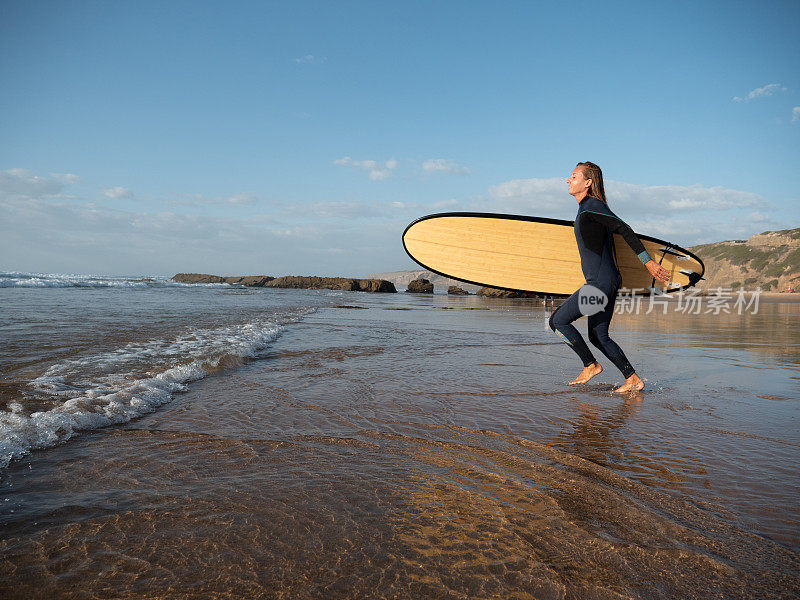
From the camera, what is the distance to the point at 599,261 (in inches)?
179

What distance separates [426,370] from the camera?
5281 mm

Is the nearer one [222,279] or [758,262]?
[758,262]

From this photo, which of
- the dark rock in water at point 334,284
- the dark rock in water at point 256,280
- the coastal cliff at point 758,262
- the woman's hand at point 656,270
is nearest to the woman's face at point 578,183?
the woman's hand at point 656,270

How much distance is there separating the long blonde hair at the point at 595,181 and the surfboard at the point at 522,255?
1424mm

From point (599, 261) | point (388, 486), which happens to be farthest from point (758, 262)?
point (388, 486)

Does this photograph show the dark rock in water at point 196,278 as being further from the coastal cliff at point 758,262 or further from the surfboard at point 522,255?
the surfboard at point 522,255

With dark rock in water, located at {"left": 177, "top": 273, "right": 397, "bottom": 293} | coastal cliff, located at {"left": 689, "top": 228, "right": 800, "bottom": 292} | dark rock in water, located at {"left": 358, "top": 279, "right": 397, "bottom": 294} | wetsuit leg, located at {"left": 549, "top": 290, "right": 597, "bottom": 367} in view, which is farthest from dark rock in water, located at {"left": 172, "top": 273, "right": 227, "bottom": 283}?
wetsuit leg, located at {"left": 549, "top": 290, "right": 597, "bottom": 367}

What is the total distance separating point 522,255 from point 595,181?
1.95 metres

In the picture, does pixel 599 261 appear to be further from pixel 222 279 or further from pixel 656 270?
Answer: pixel 222 279

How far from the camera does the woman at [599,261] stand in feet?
14.5

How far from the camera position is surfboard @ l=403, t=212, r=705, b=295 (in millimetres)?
6062

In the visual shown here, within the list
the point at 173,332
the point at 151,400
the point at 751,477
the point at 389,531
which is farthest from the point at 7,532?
the point at 173,332

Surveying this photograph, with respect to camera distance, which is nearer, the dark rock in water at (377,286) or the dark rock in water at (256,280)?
the dark rock in water at (377,286)

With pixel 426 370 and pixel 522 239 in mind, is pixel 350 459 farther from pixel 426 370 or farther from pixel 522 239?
pixel 522 239
